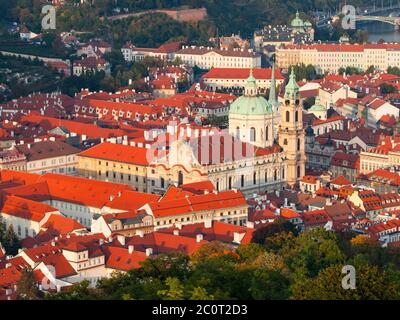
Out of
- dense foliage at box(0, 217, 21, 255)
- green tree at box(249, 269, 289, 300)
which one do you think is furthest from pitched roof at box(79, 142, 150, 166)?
green tree at box(249, 269, 289, 300)

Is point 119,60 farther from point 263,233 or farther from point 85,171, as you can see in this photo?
point 263,233

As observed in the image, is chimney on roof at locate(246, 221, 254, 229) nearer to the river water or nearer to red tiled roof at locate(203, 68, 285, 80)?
red tiled roof at locate(203, 68, 285, 80)

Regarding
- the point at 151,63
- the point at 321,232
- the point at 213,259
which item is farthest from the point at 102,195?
the point at 151,63

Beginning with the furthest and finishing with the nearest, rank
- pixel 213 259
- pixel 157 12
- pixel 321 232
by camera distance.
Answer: pixel 157 12 < pixel 321 232 < pixel 213 259

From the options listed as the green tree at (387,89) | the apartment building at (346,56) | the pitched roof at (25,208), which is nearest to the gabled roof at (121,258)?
the pitched roof at (25,208)

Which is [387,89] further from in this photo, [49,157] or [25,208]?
[25,208]

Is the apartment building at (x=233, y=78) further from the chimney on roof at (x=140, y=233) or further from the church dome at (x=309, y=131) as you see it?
the chimney on roof at (x=140, y=233)
